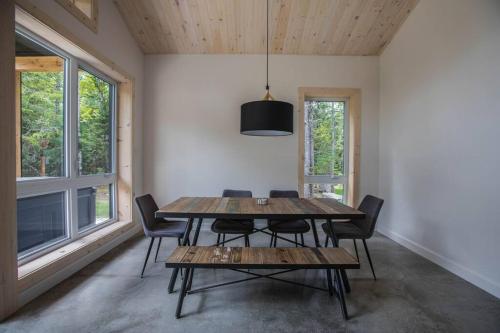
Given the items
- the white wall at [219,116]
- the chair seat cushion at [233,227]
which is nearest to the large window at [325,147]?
the white wall at [219,116]

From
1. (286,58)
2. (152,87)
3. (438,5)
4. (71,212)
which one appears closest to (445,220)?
(438,5)

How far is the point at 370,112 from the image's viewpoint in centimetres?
423

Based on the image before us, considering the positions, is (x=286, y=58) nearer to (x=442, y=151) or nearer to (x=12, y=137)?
(x=442, y=151)

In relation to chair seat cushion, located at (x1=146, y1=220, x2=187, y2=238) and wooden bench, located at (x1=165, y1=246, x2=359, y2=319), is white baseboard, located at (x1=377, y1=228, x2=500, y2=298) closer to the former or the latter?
wooden bench, located at (x1=165, y1=246, x2=359, y2=319)

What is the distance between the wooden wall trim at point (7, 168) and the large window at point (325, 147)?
12.1ft

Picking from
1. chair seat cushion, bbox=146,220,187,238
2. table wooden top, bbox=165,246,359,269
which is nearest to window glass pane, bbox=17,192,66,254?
chair seat cushion, bbox=146,220,187,238

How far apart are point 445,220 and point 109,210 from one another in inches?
172

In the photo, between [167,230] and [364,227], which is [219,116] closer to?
[167,230]

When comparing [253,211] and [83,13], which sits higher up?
[83,13]

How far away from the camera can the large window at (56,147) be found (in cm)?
223

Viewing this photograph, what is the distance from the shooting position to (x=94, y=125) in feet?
10.7

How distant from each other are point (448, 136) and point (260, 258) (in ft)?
8.26

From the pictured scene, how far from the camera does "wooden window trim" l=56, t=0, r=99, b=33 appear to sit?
240 centimetres

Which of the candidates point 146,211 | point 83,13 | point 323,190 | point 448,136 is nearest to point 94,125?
point 83,13
